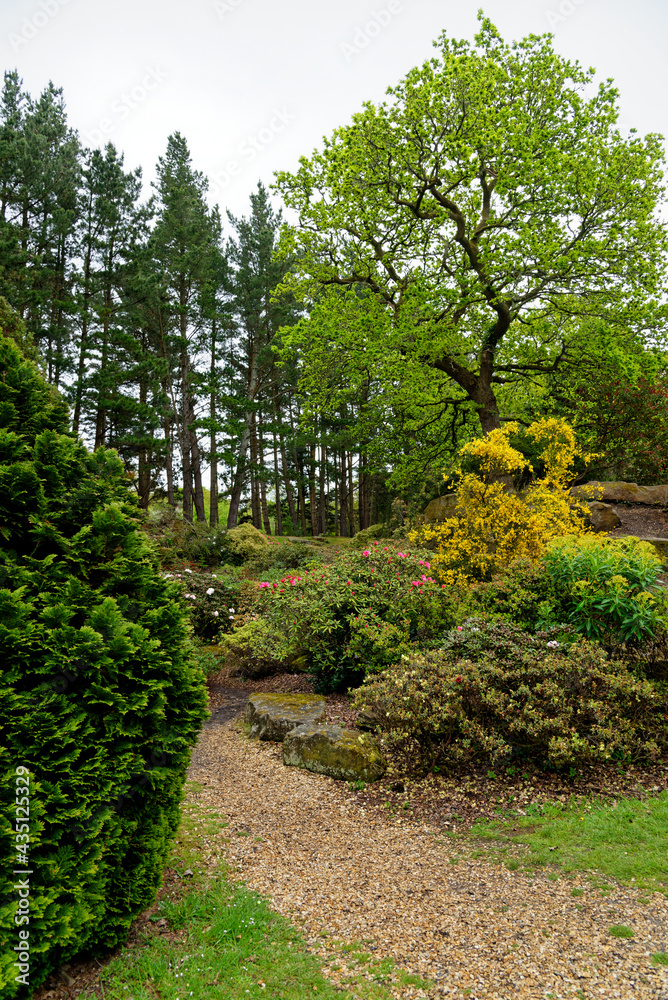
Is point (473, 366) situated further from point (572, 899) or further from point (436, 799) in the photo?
point (572, 899)

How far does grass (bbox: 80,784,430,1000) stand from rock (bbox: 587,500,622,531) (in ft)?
27.2

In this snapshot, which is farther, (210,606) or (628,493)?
(628,493)

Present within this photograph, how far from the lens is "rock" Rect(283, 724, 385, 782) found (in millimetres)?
4535

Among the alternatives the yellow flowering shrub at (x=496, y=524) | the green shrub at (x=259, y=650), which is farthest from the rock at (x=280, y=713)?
the yellow flowering shrub at (x=496, y=524)

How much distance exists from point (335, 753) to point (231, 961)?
231 centimetres

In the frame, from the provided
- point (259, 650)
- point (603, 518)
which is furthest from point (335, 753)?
point (603, 518)

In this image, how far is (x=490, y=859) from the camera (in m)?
3.33

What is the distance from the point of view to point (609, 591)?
5141 mm

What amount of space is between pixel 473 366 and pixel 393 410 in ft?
7.86

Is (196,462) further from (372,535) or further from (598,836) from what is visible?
(598,836)

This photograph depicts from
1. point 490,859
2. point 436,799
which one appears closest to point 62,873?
point 490,859

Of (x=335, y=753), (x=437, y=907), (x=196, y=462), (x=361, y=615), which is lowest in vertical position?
(x=437, y=907)

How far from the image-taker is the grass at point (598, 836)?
121 inches

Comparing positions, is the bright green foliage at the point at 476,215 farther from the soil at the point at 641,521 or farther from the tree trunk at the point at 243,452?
the tree trunk at the point at 243,452
